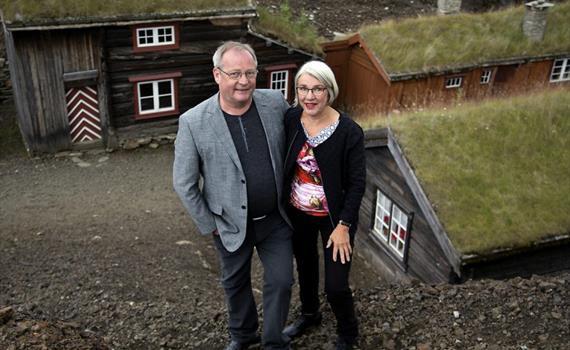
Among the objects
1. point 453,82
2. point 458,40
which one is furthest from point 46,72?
point 458,40

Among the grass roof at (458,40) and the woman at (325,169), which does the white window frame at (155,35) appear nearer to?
the grass roof at (458,40)

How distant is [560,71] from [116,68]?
1461 centimetres

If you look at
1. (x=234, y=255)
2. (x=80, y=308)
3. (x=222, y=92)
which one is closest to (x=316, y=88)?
(x=222, y=92)

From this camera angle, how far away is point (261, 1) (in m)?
30.5

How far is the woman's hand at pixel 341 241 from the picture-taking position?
Answer: 5.48 metres

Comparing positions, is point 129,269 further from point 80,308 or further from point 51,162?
point 51,162

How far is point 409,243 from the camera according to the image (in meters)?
12.6

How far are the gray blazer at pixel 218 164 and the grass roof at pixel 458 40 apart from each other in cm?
1486

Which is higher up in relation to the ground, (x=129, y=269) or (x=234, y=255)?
(x=234, y=255)

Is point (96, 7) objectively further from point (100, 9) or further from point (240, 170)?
point (240, 170)

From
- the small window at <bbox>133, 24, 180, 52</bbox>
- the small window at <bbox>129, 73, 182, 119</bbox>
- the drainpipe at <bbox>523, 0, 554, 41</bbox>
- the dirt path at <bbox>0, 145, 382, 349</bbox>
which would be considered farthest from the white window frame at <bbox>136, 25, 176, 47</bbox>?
the drainpipe at <bbox>523, 0, 554, 41</bbox>

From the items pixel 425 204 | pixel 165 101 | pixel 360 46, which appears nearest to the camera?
pixel 425 204

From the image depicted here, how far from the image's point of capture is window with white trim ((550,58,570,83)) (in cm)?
2167

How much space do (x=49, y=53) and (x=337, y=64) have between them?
9.69m
